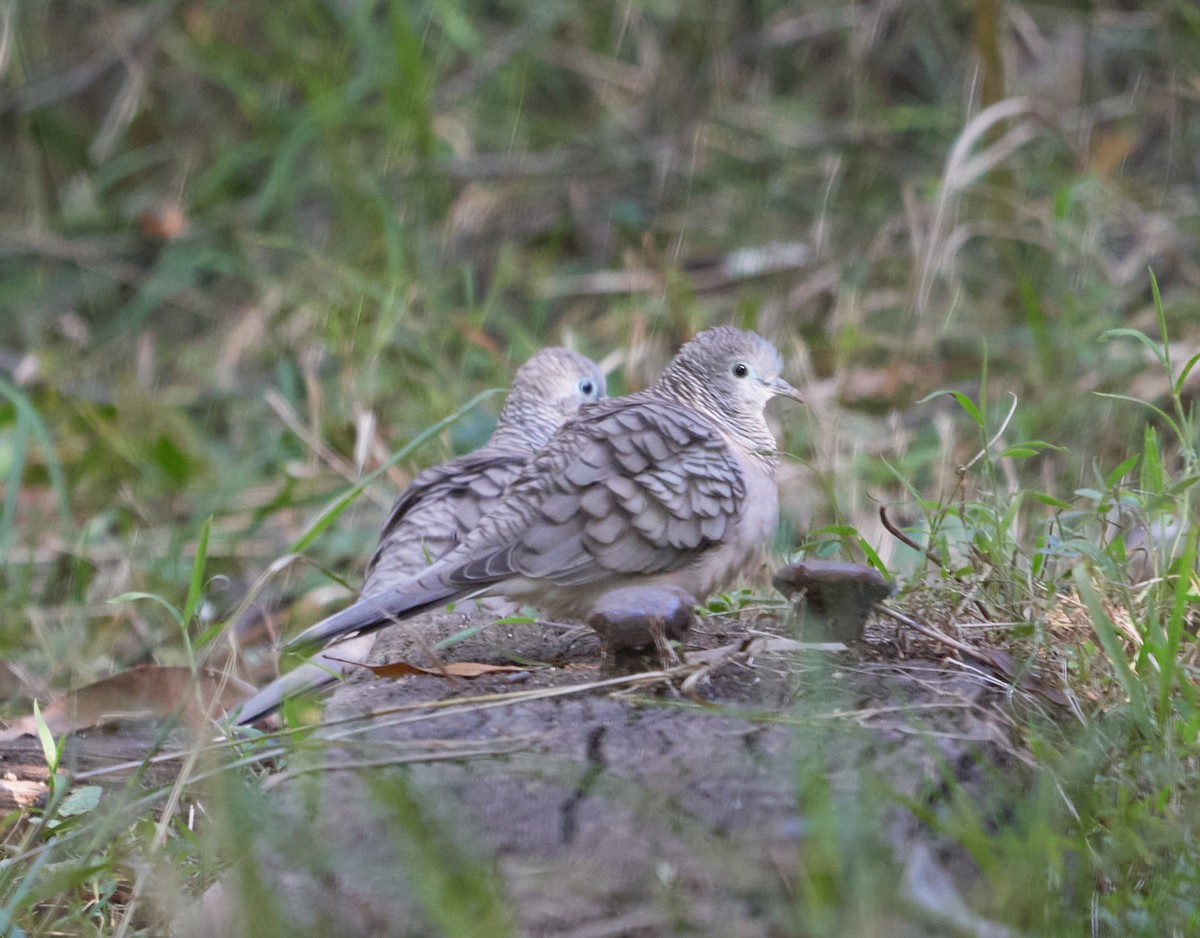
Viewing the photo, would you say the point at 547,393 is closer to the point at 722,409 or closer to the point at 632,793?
the point at 722,409

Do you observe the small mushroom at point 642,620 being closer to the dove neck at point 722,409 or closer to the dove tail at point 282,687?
the dove tail at point 282,687

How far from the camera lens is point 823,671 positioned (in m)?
2.17

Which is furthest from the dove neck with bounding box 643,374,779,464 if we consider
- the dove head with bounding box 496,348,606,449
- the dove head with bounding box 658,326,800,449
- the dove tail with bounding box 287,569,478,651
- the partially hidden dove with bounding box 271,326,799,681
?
the dove tail with bounding box 287,569,478,651

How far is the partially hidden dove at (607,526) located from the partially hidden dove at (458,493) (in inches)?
7.3

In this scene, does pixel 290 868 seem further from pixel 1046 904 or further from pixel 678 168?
pixel 678 168

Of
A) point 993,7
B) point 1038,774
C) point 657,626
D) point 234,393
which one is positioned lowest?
point 234,393

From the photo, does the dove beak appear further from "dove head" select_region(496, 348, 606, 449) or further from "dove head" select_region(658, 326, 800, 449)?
"dove head" select_region(496, 348, 606, 449)

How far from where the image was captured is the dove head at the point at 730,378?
3.40 meters

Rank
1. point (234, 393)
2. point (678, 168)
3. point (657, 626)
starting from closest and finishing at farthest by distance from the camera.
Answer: point (657, 626) → point (234, 393) → point (678, 168)

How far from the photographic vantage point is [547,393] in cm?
405

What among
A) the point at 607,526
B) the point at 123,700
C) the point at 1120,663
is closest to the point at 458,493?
the point at 607,526

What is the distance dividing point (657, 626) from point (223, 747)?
81 centimetres

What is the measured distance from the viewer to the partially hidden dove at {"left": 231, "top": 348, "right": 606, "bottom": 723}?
3.00 meters

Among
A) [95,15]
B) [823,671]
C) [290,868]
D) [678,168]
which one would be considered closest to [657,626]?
[823,671]
